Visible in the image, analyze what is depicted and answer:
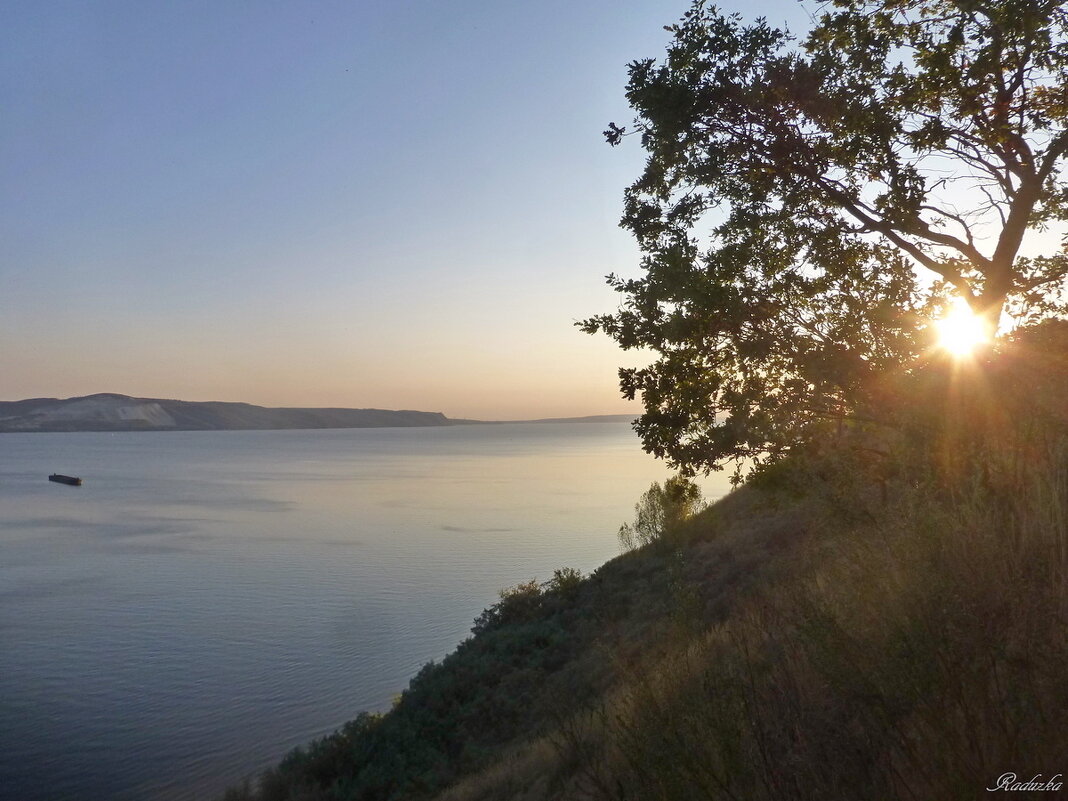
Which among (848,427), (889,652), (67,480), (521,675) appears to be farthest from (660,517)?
(67,480)

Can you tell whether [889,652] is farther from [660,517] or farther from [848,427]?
[660,517]

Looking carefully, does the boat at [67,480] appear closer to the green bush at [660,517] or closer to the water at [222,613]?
the water at [222,613]

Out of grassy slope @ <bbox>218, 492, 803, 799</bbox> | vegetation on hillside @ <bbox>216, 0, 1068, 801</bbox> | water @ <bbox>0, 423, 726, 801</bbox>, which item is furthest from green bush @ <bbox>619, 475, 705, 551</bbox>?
vegetation on hillside @ <bbox>216, 0, 1068, 801</bbox>

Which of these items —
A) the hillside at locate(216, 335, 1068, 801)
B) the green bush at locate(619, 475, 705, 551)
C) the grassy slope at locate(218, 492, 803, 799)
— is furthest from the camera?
the green bush at locate(619, 475, 705, 551)

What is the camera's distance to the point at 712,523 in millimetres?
30781

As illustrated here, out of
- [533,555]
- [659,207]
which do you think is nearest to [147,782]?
[659,207]

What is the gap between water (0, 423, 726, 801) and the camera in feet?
65.3

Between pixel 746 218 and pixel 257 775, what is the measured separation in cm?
1678

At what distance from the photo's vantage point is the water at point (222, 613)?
19.9m

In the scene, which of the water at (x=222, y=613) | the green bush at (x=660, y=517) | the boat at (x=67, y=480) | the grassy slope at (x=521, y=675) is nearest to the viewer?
the grassy slope at (x=521, y=675)

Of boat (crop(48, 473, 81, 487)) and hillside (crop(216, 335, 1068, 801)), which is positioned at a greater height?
hillside (crop(216, 335, 1068, 801))

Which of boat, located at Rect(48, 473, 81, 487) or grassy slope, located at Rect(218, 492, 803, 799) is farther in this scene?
boat, located at Rect(48, 473, 81, 487)

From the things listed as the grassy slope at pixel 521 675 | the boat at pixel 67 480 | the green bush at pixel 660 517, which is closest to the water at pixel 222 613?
the grassy slope at pixel 521 675

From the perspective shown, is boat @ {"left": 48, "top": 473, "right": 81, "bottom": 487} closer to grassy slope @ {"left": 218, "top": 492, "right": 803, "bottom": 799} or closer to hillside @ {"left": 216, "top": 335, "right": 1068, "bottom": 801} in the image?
grassy slope @ {"left": 218, "top": 492, "right": 803, "bottom": 799}
